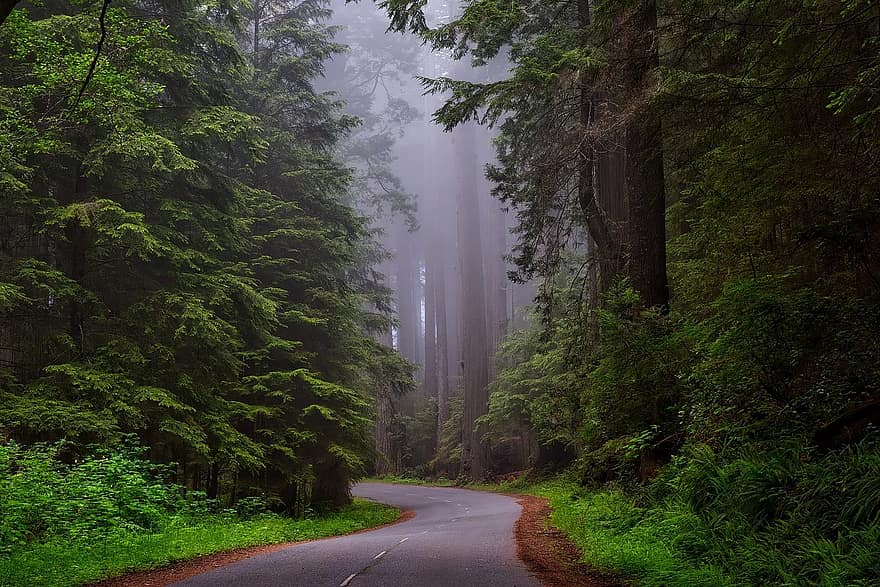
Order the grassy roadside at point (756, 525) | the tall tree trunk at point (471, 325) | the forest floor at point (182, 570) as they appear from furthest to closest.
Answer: the tall tree trunk at point (471, 325) < the forest floor at point (182, 570) < the grassy roadside at point (756, 525)

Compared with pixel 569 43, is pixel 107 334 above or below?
below

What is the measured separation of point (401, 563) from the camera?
9.02 meters

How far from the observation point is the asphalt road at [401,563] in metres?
7.61

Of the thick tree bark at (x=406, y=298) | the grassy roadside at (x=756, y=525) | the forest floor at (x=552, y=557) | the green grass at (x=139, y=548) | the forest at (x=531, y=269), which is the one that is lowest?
the forest floor at (x=552, y=557)

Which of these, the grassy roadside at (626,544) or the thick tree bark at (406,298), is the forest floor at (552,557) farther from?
the thick tree bark at (406,298)

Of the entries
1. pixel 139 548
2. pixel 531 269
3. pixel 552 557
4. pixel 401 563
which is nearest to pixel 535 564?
pixel 552 557

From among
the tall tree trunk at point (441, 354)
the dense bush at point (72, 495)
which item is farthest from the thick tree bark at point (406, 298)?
the dense bush at point (72, 495)

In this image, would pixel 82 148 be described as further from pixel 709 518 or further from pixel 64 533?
pixel 709 518

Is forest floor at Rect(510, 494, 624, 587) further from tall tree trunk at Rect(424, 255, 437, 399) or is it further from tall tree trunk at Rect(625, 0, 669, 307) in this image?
tall tree trunk at Rect(424, 255, 437, 399)

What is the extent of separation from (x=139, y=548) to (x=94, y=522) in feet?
3.24

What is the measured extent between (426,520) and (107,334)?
9753 millimetres

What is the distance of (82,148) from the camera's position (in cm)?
1327

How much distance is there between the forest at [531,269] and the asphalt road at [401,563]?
1.50 metres

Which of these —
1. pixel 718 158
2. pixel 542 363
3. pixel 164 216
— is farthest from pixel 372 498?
pixel 718 158
